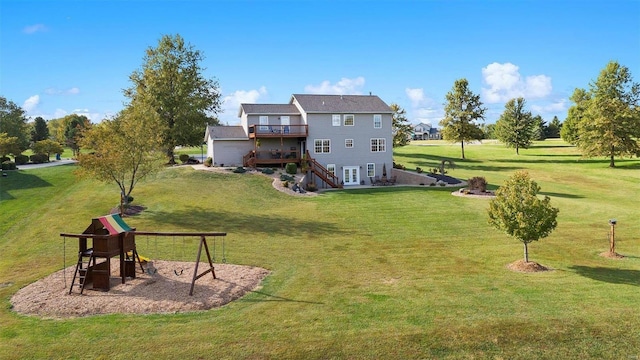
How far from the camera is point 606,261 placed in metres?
18.5

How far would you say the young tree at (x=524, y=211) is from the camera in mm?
17000

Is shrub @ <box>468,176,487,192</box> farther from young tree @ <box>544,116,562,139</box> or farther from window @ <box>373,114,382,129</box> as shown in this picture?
young tree @ <box>544,116,562,139</box>

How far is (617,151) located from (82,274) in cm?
6617

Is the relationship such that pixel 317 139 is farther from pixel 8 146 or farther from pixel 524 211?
pixel 8 146

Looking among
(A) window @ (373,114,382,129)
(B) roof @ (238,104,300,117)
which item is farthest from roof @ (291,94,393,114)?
(B) roof @ (238,104,300,117)

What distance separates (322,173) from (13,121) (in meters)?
49.8

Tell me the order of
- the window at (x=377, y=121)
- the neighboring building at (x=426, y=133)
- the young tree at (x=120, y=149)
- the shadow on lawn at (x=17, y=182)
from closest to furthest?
the young tree at (x=120, y=149), the shadow on lawn at (x=17, y=182), the window at (x=377, y=121), the neighboring building at (x=426, y=133)

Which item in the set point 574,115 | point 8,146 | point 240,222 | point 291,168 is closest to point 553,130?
point 574,115

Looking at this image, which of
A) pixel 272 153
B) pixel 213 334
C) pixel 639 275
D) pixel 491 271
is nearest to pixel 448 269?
pixel 491 271

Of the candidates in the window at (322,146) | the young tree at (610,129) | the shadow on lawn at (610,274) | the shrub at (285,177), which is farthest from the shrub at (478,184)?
the young tree at (610,129)

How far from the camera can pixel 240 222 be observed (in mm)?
26422

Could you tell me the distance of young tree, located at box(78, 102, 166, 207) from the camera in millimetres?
26719

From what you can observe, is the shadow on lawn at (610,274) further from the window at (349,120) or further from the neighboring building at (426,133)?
the neighboring building at (426,133)

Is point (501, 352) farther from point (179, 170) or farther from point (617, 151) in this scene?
point (617, 151)
